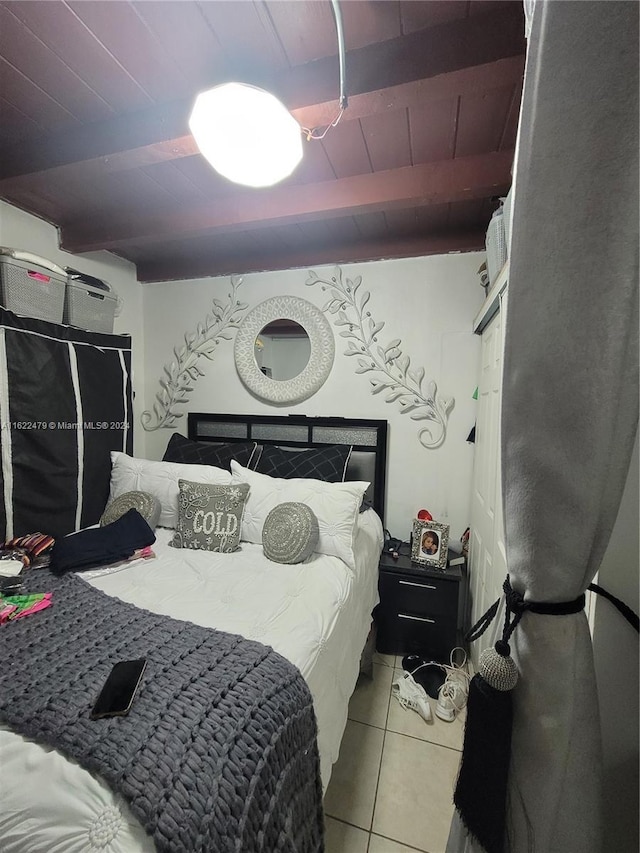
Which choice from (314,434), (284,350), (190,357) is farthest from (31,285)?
(314,434)

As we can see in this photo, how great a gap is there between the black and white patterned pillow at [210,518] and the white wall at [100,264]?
4.47ft

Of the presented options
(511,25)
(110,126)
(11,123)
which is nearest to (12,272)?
(11,123)

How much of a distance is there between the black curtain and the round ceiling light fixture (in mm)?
1487

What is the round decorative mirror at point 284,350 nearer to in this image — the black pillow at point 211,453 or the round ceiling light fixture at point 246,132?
the black pillow at point 211,453

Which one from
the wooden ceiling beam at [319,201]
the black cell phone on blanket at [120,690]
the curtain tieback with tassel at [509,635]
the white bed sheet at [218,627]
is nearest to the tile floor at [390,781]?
the white bed sheet at [218,627]

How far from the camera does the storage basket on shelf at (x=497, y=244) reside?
149 cm

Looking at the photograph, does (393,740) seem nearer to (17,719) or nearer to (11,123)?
(17,719)

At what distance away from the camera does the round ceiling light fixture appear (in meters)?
1.00

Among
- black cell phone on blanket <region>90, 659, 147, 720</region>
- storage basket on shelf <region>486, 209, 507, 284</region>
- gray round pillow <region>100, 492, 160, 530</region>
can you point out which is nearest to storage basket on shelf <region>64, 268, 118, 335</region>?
gray round pillow <region>100, 492, 160, 530</region>

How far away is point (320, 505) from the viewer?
5.96ft

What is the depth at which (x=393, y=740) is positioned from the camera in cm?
158

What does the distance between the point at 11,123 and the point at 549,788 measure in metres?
2.59

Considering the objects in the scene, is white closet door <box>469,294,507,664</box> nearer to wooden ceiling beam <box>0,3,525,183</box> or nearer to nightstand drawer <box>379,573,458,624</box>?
nightstand drawer <box>379,573,458,624</box>

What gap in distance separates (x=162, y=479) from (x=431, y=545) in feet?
5.36
